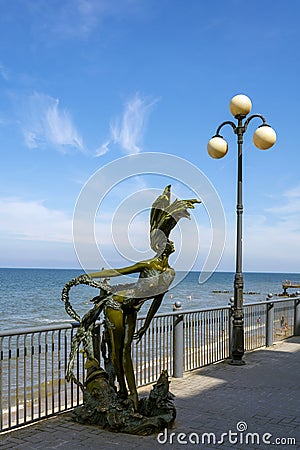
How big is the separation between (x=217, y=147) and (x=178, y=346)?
4.02 metres

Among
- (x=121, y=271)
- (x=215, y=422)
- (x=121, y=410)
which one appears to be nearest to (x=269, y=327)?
(x=215, y=422)

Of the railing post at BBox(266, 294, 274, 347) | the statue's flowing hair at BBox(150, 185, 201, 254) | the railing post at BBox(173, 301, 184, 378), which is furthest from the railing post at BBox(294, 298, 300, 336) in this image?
the statue's flowing hair at BBox(150, 185, 201, 254)

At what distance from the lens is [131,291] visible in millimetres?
5816

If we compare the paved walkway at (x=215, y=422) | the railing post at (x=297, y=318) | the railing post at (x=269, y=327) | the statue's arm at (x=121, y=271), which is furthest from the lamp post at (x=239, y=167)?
the statue's arm at (x=121, y=271)

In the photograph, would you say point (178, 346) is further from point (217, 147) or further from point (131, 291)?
point (217, 147)

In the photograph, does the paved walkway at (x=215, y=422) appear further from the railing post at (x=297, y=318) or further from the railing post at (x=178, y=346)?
the railing post at (x=297, y=318)

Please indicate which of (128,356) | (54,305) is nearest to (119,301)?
(128,356)

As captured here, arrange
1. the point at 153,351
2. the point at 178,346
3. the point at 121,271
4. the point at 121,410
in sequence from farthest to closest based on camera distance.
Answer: the point at 178,346 < the point at 153,351 < the point at 121,410 < the point at 121,271

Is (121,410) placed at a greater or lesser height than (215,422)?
greater

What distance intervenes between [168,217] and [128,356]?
1.64m

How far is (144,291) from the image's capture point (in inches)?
228

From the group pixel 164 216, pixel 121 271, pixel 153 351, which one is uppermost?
pixel 164 216

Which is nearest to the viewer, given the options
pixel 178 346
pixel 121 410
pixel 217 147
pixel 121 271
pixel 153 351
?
pixel 121 271

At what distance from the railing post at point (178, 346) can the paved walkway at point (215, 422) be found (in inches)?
8.5
